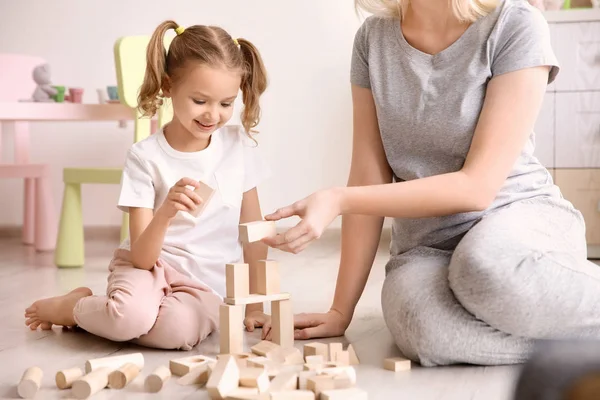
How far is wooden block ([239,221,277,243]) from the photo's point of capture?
4.05 ft

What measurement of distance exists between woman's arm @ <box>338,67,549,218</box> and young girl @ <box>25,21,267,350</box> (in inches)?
15.7

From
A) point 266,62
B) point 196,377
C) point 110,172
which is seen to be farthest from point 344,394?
point 266,62

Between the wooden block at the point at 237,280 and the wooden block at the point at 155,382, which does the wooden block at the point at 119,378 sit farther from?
the wooden block at the point at 237,280

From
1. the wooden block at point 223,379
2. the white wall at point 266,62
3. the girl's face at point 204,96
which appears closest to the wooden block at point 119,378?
the wooden block at point 223,379

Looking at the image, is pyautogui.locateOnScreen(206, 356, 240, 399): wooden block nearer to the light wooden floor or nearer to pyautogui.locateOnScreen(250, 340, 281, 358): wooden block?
the light wooden floor

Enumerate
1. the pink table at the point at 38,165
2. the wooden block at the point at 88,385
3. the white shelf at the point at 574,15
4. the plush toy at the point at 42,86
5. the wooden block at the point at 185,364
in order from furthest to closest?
the plush toy at the point at 42,86, the pink table at the point at 38,165, the white shelf at the point at 574,15, the wooden block at the point at 185,364, the wooden block at the point at 88,385

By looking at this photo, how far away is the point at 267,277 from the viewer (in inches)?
53.3

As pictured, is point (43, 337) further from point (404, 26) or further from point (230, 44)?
point (404, 26)

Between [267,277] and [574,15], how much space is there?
1730 millimetres

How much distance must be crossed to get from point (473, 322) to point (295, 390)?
1.18ft

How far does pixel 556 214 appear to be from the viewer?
1425mm

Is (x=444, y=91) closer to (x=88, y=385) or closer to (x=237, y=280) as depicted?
(x=237, y=280)

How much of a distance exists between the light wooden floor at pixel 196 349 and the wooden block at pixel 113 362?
35mm

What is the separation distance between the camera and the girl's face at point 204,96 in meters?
1.55
